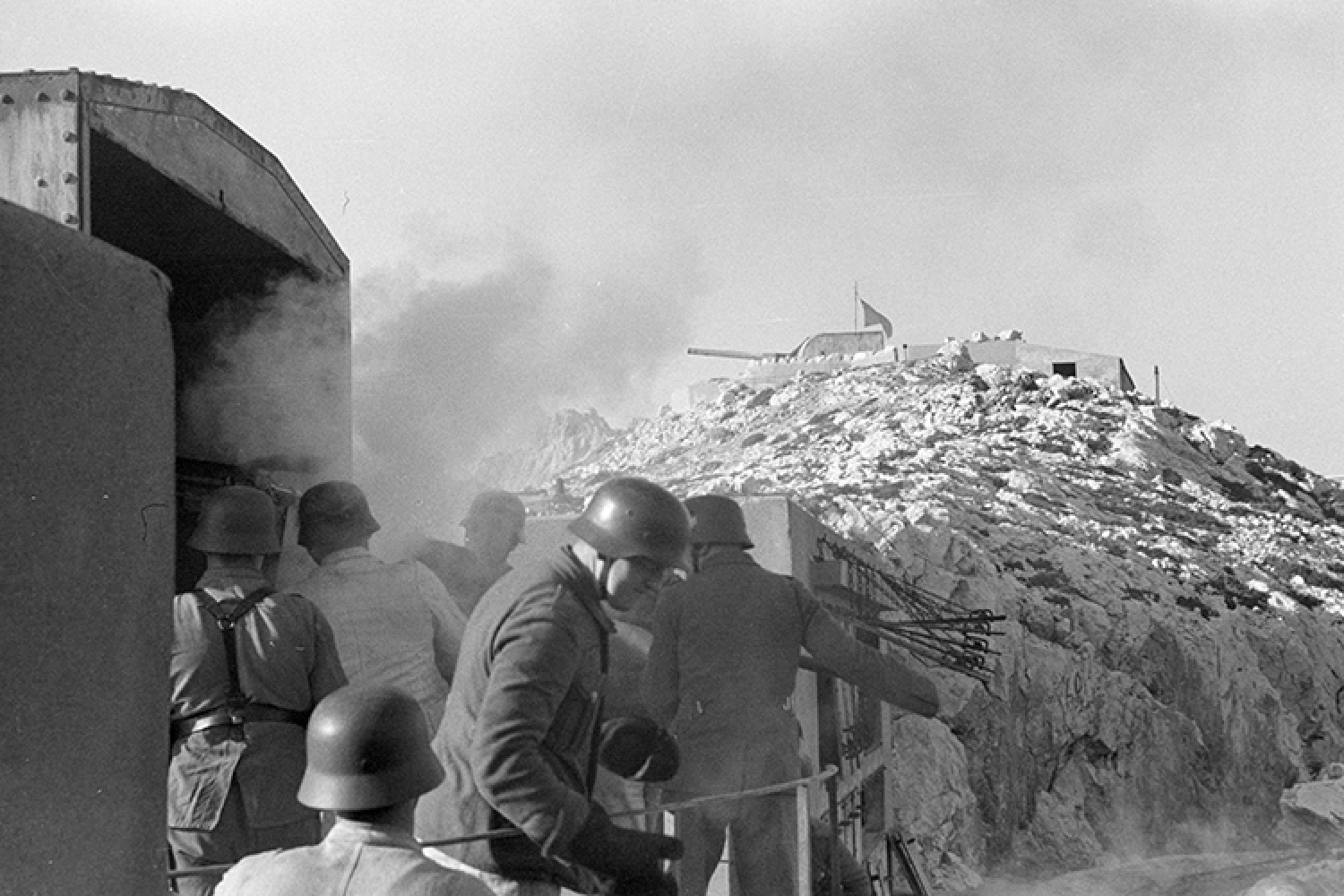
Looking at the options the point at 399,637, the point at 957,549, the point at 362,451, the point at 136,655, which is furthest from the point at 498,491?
the point at 957,549

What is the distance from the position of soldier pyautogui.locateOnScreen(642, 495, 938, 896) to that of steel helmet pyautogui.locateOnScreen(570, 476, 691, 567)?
149 centimetres

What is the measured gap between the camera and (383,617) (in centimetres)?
407

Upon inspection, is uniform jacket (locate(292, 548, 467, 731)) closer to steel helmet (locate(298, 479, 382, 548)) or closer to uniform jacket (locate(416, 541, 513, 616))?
steel helmet (locate(298, 479, 382, 548))

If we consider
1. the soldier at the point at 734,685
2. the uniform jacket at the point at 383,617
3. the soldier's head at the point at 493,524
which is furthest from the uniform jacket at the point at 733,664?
the soldier's head at the point at 493,524

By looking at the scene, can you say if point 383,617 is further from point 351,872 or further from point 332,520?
point 351,872

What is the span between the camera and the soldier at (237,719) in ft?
11.1

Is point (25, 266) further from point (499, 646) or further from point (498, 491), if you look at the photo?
point (498, 491)

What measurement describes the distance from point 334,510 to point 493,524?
3.90ft

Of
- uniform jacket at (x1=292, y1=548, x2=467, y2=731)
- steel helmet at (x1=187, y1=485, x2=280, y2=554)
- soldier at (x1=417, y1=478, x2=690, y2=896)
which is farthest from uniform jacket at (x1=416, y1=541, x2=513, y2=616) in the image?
soldier at (x1=417, y1=478, x2=690, y2=896)

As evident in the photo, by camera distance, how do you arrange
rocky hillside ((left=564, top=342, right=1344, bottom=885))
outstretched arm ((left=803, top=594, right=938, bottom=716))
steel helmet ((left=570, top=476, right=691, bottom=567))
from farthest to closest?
rocky hillside ((left=564, top=342, right=1344, bottom=885)), outstretched arm ((left=803, top=594, right=938, bottom=716)), steel helmet ((left=570, top=476, right=691, bottom=567))

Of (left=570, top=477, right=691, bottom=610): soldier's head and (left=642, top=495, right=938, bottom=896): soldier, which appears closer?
(left=570, top=477, right=691, bottom=610): soldier's head

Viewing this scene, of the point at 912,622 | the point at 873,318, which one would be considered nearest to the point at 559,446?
the point at 873,318

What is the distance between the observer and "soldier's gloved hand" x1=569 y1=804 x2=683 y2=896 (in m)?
2.91

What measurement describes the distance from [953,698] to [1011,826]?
136 centimetres
